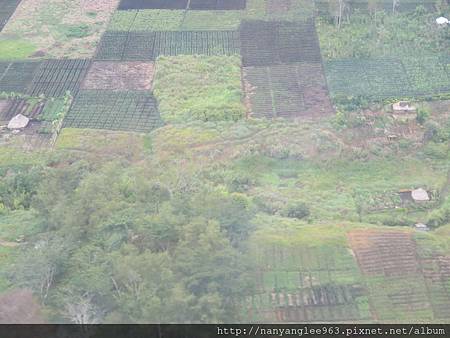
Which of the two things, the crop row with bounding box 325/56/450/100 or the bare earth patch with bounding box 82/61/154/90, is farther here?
the bare earth patch with bounding box 82/61/154/90

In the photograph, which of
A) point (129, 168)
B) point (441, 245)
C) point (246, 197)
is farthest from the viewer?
point (129, 168)

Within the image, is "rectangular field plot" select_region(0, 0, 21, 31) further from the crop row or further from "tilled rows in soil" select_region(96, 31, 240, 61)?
the crop row

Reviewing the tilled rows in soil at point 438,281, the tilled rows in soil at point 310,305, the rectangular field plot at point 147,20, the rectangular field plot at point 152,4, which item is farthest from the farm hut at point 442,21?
the tilled rows in soil at point 310,305

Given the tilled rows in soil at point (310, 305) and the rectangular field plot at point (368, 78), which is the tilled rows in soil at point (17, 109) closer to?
the rectangular field plot at point (368, 78)

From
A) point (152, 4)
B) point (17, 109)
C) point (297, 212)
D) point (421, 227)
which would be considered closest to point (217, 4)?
point (152, 4)

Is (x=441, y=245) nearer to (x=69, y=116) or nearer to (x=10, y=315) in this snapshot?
(x=10, y=315)

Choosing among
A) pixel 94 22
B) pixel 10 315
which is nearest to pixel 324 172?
pixel 10 315

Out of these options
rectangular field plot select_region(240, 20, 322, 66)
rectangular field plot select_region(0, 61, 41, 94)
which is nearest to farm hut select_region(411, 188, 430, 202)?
rectangular field plot select_region(240, 20, 322, 66)
